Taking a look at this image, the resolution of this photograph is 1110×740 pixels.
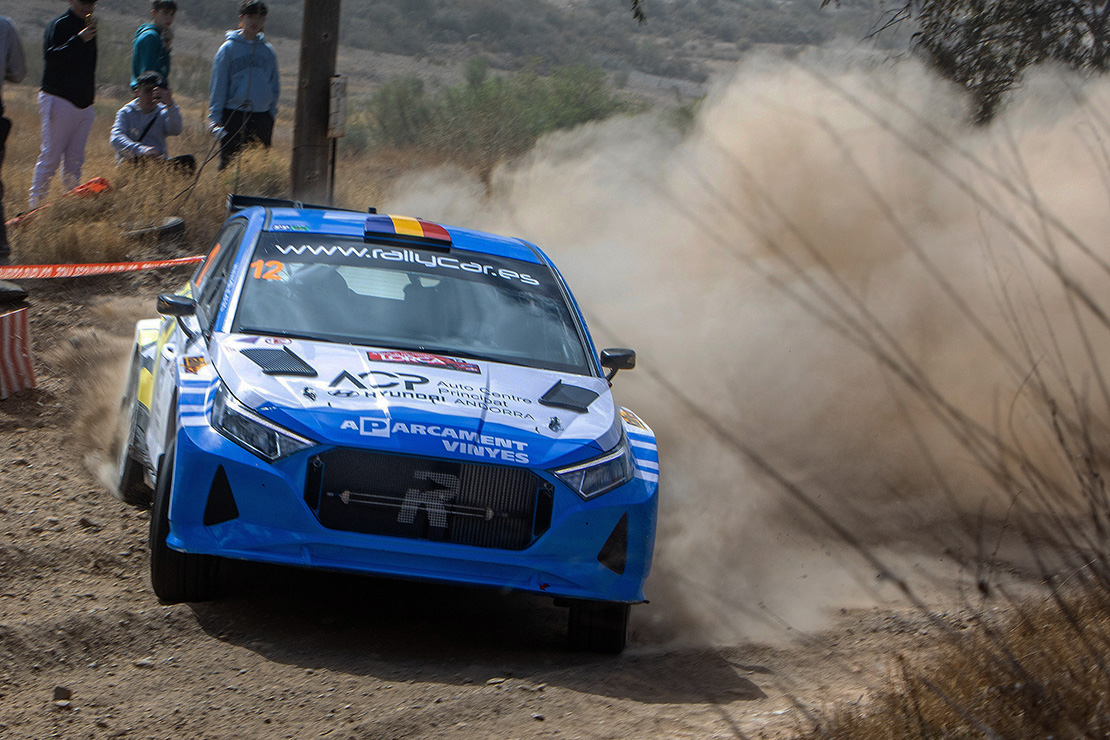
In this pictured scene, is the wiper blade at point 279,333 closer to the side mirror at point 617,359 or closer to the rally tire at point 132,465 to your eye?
the rally tire at point 132,465

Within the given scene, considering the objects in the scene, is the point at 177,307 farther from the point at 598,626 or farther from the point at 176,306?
the point at 598,626

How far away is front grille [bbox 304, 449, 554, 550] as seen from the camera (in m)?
4.39

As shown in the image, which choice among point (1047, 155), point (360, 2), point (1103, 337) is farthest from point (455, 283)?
point (360, 2)

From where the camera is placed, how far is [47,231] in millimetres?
10844

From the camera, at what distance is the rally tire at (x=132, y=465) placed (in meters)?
5.97

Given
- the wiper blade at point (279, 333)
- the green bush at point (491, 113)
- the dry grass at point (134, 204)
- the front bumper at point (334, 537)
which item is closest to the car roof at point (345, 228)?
the wiper blade at point (279, 333)

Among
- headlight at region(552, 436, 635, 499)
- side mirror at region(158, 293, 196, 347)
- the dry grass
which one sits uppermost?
the dry grass

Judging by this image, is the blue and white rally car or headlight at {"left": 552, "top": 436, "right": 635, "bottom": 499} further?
headlight at {"left": 552, "top": 436, "right": 635, "bottom": 499}

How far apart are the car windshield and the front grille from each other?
893mm

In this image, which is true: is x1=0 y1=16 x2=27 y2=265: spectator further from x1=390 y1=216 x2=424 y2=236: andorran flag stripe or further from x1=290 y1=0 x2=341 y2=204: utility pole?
x1=390 y1=216 x2=424 y2=236: andorran flag stripe

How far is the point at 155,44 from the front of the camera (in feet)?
39.3

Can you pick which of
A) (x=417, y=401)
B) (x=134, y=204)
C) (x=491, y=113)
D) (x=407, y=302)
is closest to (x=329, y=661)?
(x=417, y=401)

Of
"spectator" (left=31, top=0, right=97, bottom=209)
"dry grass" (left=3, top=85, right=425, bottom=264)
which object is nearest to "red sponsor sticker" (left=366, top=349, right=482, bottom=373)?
"dry grass" (left=3, top=85, right=425, bottom=264)

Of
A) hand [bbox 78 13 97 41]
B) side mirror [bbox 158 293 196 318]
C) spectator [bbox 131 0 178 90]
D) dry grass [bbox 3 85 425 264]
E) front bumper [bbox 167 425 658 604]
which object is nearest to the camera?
front bumper [bbox 167 425 658 604]
